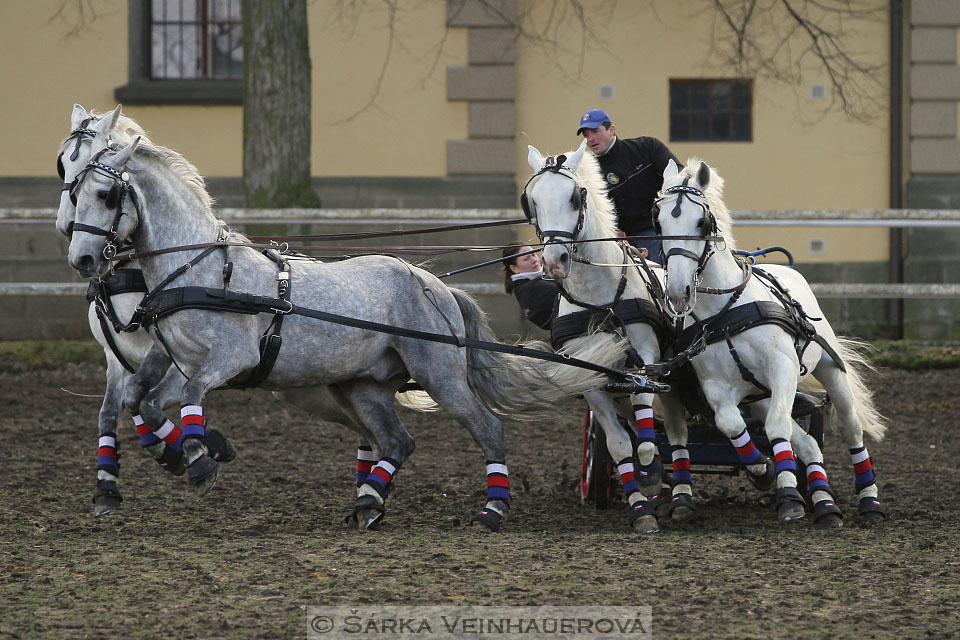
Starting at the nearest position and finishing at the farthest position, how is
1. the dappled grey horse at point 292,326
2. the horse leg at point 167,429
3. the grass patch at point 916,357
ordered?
the dappled grey horse at point 292,326
the horse leg at point 167,429
the grass patch at point 916,357

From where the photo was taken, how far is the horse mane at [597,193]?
19.6 ft

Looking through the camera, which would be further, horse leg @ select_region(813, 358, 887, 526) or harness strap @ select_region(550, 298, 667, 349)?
horse leg @ select_region(813, 358, 887, 526)

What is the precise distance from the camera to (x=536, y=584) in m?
4.47

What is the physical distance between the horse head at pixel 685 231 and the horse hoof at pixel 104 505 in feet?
9.94

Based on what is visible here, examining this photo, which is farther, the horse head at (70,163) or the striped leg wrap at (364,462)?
the striped leg wrap at (364,462)

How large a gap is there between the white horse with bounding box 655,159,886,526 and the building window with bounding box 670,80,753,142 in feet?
28.9

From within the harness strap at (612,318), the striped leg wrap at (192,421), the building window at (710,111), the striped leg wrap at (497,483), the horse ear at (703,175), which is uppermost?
the building window at (710,111)

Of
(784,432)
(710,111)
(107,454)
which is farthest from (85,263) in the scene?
(710,111)

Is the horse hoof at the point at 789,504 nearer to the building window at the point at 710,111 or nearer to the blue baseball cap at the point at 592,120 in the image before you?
the blue baseball cap at the point at 592,120

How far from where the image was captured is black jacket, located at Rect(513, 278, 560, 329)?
22.4ft

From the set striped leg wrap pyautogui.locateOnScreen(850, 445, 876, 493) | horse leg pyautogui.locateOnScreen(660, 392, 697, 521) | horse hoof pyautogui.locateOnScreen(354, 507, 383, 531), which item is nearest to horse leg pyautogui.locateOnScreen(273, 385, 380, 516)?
horse hoof pyautogui.locateOnScreen(354, 507, 383, 531)

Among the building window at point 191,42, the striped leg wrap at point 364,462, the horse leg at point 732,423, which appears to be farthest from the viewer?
the building window at point 191,42

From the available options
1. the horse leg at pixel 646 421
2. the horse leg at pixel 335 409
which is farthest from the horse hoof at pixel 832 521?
the horse leg at pixel 335 409

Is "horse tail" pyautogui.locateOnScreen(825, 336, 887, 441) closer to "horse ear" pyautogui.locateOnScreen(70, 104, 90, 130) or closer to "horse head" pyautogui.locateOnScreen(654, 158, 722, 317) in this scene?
"horse head" pyautogui.locateOnScreen(654, 158, 722, 317)
